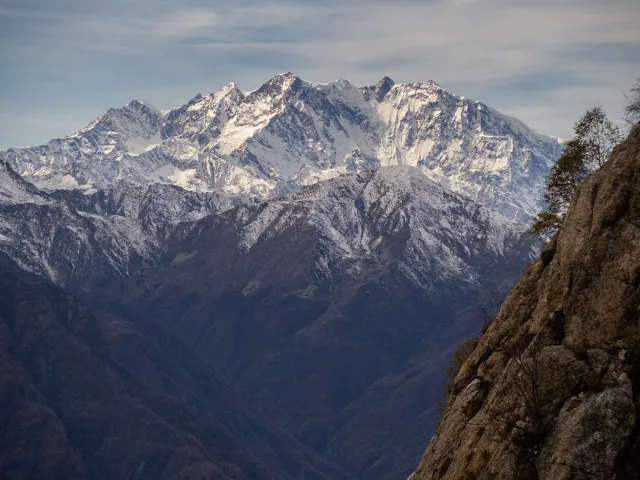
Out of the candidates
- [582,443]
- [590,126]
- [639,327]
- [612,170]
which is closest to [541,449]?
[582,443]

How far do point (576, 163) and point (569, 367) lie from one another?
30.6 metres

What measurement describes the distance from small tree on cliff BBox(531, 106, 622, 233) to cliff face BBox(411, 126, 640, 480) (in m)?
16.1

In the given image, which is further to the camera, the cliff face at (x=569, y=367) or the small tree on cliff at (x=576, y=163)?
the small tree on cliff at (x=576, y=163)

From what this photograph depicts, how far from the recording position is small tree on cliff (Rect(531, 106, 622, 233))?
7881 cm

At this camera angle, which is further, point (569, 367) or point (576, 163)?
point (576, 163)

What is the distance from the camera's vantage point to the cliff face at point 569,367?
47875 mm

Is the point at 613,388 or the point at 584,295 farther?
the point at 584,295

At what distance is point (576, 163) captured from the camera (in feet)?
260

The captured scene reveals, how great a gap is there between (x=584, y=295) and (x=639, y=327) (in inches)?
172

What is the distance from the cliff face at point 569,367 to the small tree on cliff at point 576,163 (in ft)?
52.8

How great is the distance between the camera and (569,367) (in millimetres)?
51250

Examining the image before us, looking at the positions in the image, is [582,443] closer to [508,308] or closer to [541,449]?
[541,449]

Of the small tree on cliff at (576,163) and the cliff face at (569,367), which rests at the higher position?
the small tree on cliff at (576,163)

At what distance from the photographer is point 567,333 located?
181 feet
